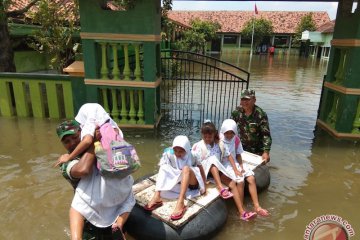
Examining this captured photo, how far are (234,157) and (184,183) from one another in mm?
962

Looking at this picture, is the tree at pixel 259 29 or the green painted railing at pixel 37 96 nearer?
the green painted railing at pixel 37 96

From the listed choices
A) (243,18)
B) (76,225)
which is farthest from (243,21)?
(76,225)

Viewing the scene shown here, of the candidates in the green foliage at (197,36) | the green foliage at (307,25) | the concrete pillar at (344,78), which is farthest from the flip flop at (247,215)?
the green foliage at (307,25)

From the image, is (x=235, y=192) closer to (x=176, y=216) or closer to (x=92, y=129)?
(x=176, y=216)

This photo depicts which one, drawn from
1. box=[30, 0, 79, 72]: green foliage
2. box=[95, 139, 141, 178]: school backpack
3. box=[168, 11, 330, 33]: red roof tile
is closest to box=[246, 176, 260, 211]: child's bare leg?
box=[95, 139, 141, 178]: school backpack

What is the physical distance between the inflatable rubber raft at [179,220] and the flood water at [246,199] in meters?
0.27

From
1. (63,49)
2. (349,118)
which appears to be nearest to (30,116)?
(63,49)

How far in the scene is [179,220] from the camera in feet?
10.4

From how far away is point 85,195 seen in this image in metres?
2.61

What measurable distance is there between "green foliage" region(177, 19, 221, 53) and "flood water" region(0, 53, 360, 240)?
18.1 meters

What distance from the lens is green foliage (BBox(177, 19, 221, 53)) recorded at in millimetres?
26739

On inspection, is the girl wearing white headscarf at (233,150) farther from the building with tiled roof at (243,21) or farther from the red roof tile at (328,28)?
the building with tiled roof at (243,21)

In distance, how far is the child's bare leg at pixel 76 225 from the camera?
101 inches

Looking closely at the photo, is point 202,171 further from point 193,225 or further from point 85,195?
point 85,195
